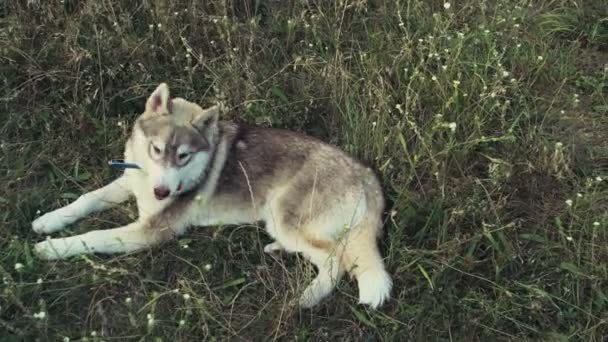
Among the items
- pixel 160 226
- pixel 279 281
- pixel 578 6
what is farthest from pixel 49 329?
pixel 578 6

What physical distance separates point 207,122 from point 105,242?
86 cm

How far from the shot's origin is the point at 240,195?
12.1ft

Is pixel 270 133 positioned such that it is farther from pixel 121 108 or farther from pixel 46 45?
pixel 46 45

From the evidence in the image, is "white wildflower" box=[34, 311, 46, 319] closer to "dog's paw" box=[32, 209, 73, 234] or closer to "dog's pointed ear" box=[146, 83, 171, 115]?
"dog's paw" box=[32, 209, 73, 234]

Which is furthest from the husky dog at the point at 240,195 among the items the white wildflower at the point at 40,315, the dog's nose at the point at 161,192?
the white wildflower at the point at 40,315

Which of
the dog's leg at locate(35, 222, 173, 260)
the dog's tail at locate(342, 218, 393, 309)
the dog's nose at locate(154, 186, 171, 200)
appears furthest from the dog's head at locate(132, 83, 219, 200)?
the dog's tail at locate(342, 218, 393, 309)

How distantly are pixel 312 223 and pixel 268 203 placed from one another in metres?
0.30

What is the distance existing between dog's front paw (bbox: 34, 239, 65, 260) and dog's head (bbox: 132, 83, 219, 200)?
1.90 ft

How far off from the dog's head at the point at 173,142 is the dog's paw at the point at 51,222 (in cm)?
56

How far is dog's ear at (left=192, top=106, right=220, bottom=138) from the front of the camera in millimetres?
3479

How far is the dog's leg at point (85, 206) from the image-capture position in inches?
143

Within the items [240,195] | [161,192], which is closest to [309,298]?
[240,195]

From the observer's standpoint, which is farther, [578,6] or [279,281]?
[578,6]

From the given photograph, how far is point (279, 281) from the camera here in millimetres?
3492
